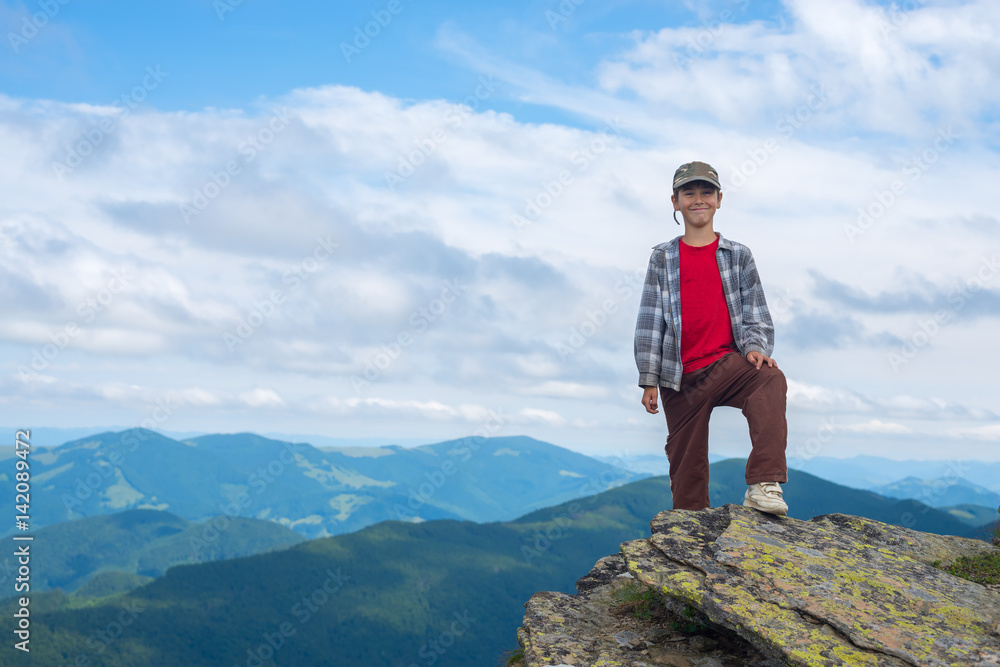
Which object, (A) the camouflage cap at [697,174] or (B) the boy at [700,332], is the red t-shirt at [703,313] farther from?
(A) the camouflage cap at [697,174]

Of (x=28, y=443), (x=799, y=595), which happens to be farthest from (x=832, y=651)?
(x=28, y=443)

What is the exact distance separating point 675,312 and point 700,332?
46 centimetres

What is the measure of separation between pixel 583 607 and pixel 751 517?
2.76 m

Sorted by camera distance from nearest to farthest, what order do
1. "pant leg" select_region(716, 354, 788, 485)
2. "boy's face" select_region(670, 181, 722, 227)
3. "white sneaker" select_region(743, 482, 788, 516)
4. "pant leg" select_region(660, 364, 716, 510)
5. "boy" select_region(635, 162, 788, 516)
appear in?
1. "pant leg" select_region(716, 354, 788, 485)
2. "white sneaker" select_region(743, 482, 788, 516)
3. "boy" select_region(635, 162, 788, 516)
4. "boy's face" select_region(670, 181, 722, 227)
5. "pant leg" select_region(660, 364, 716, 510)

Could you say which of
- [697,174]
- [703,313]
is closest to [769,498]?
[703,313]

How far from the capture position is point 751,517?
9664 millimetres

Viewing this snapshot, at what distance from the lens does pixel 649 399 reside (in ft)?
34.1

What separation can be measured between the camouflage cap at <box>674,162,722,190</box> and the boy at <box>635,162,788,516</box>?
0.01 metres

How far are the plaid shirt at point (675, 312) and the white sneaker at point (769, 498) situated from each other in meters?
1.76

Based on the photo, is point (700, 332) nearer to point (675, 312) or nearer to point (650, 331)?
point (675, 312)

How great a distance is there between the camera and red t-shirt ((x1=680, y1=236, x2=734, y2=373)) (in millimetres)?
10156

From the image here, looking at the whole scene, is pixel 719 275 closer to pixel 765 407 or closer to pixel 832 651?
pixel 765 407

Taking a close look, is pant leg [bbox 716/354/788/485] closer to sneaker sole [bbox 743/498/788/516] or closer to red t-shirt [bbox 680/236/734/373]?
sneaker sole [bbox 743/498/788/516]

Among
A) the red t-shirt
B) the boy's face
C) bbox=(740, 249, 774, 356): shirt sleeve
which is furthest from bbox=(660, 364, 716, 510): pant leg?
the boy's face
